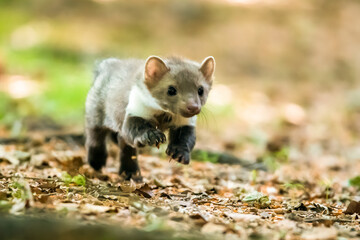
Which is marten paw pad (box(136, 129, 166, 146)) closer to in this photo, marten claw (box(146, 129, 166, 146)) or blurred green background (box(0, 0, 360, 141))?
marten claw (box(146, 129, 166, 146))

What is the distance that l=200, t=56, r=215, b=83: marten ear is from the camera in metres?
5.37

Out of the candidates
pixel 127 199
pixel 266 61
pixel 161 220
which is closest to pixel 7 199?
pixel 127 199

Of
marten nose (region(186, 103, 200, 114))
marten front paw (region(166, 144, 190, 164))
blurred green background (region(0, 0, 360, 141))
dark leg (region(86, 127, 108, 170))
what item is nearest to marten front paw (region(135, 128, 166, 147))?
marten front paw (region(166, 144, 190, 164))

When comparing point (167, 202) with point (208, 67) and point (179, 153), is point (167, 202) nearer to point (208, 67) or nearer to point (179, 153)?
point (179, 153)

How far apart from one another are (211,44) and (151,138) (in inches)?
487

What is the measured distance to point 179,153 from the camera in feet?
16.6

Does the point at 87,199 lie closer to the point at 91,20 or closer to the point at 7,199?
the point at 7,199

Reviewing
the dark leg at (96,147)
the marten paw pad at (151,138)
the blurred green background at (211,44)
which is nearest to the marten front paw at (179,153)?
the marten paw pad at (151,138)

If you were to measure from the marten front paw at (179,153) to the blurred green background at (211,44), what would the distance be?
21.8 ft

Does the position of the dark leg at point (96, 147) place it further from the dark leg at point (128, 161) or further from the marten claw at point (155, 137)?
the marten claw at point (155, 137)

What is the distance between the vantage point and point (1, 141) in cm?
757

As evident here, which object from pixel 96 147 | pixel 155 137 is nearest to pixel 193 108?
pixel 155 137

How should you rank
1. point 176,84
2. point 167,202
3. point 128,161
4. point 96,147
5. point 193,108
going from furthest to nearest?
point 96,147
point 128,161
point 176,84
point 193,108
point 167,202

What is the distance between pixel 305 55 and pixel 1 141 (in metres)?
11.7
